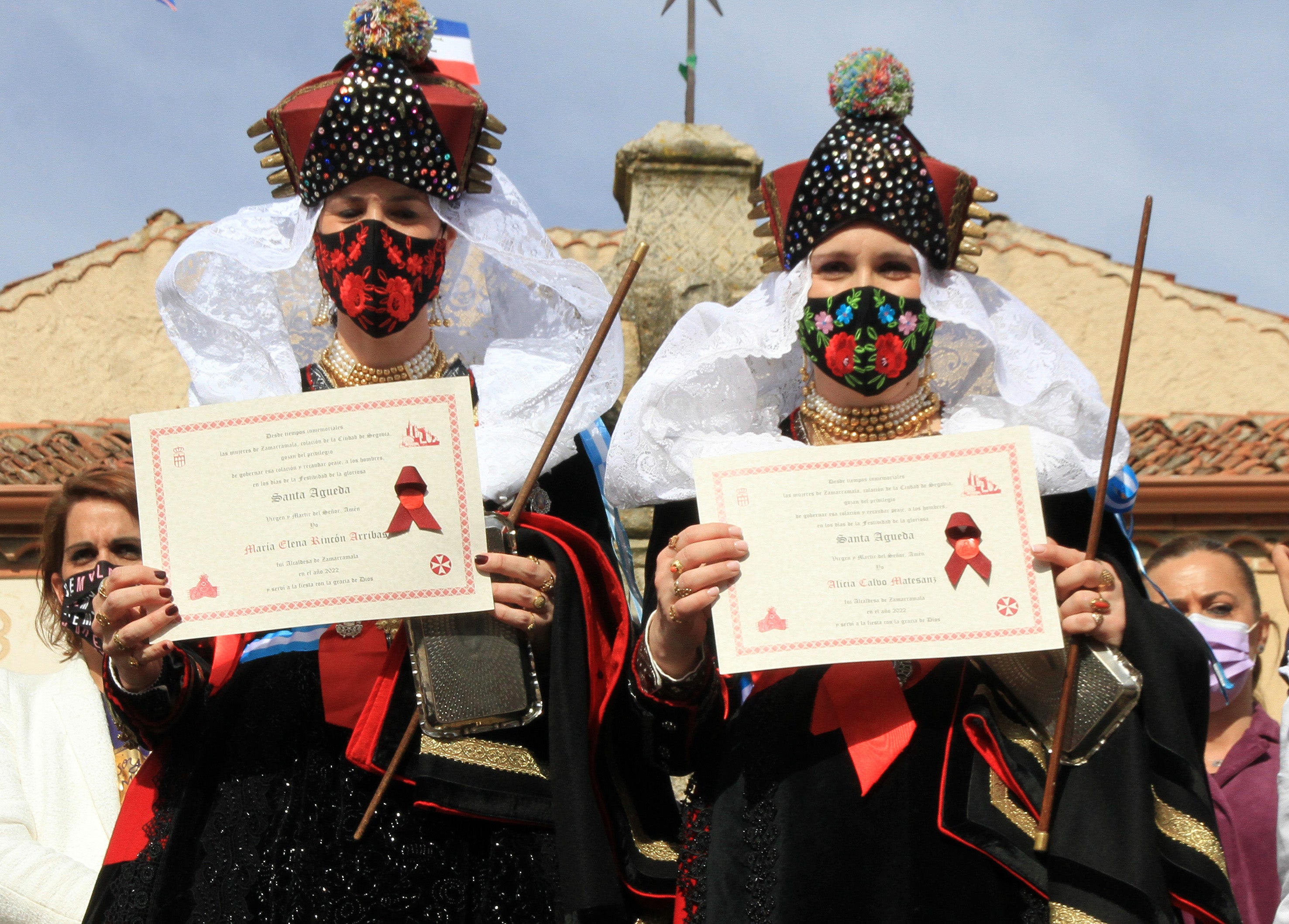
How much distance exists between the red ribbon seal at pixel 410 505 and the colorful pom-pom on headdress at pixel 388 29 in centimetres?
111

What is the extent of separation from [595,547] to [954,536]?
0.83 metres

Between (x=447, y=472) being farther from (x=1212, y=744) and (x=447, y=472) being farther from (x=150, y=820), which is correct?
(x=1212, y=744)

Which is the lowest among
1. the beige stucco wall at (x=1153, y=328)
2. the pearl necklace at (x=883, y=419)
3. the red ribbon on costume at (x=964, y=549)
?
the red ribbon on costume at (x=964, y=549)

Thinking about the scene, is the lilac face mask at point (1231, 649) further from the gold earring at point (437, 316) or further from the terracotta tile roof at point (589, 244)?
the terracotta tile roof at point (589, 244)

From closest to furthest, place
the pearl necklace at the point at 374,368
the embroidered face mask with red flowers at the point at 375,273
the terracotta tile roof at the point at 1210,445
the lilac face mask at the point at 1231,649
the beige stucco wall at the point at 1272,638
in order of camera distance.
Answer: the embroidered face mask with red flowers at the point at 375,273 → the pearl necklace at the point at 374,368 → the lilac face mask at the point at 1231,649 → the beige stucco wall at the point at 1272,638 → the terracotta tile roof at the point at 1210,445

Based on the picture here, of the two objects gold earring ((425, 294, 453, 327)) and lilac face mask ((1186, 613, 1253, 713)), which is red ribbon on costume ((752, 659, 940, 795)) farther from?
lilac face mask ((1186, 613, 1253, 713))

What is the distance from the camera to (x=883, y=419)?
3055 millimetres

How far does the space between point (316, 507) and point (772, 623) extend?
3.01 ft

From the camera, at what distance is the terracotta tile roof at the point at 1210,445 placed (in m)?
6.15

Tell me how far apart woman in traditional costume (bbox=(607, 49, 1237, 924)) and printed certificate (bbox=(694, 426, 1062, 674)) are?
0.14 ft

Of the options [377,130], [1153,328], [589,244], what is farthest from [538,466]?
[1153,328]

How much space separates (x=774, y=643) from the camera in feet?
8.36

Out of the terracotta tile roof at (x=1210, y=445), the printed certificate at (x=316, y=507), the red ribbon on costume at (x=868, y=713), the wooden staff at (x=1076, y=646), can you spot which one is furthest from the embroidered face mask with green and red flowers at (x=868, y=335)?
the terracotta tile roof at (x=1210, y=445)

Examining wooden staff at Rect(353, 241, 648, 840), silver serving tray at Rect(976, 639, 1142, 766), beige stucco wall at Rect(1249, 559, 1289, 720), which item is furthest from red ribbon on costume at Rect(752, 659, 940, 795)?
beige stucco wall at Rect(1249, 559, 1289, 720)
